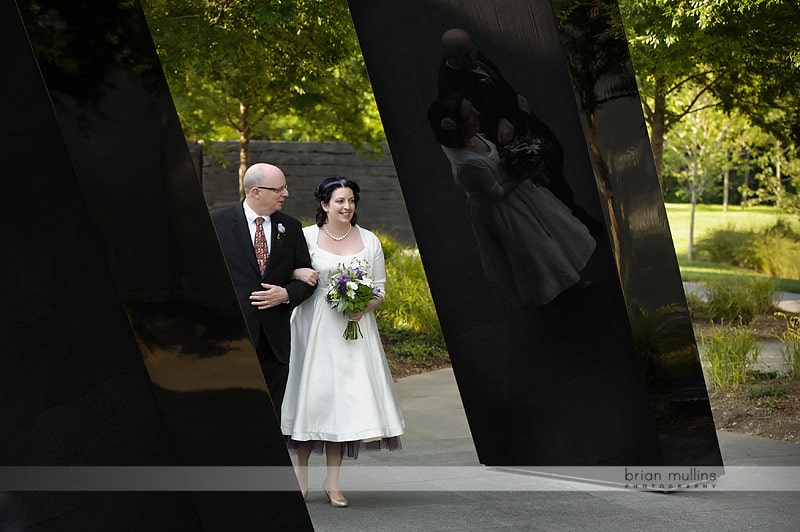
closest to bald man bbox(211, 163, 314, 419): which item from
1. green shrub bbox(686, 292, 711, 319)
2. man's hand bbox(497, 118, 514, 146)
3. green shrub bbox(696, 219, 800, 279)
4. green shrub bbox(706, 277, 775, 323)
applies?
man's hand bbox(497, 118, 514, 146)

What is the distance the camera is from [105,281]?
4.52 metres

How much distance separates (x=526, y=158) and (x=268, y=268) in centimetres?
185

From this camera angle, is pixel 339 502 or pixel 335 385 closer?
pixel 339 502

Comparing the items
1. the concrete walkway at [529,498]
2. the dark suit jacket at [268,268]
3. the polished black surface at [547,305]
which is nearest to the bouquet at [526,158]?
the polished black surface at [547,305]

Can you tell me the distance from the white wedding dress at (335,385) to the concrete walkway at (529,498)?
0.45m

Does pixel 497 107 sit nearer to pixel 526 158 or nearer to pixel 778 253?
pixel 526 158

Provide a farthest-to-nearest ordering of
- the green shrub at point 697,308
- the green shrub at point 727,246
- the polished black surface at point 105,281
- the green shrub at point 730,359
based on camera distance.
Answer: the green shrub at point 727,246, the green shrub at point 697,308, the green shrub at point 730,359, the polished black surface at point 105,281

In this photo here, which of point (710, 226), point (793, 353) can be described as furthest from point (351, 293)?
point (710, 226)

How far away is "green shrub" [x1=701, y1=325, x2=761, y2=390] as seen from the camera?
10.7 meters

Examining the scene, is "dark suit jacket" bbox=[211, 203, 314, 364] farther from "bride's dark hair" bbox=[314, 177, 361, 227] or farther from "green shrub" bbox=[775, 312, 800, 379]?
"green shrub" bbox=[775, 312, 800, 379]

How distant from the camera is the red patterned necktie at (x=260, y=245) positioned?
24.2 feet

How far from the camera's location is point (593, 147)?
23.2ft

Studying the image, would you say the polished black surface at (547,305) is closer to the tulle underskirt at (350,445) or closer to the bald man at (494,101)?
the bald man at (494,101)

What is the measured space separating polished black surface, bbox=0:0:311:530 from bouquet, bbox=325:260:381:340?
7.79 ft
